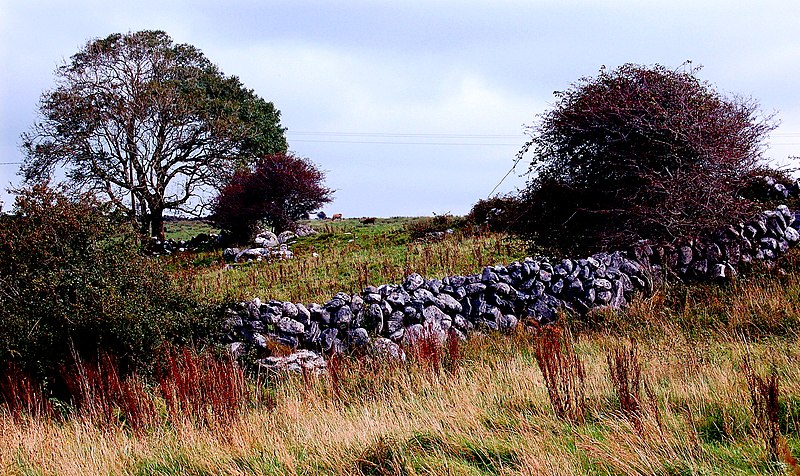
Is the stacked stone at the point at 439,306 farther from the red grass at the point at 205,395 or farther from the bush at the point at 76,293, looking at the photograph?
the red grass at the point at 205,395

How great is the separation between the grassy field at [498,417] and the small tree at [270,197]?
1852 centimetres

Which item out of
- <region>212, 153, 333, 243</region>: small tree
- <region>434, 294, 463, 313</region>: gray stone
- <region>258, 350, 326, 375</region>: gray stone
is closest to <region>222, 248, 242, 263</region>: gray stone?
<region>212, 153, 333, 243</region>: small tree

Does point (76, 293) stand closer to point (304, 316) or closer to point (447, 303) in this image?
point (304, 316)

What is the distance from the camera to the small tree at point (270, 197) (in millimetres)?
26172

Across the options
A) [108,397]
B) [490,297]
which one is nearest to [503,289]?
[490,297]

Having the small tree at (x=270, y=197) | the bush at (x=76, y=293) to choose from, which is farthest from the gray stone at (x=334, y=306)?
the small tree at (x=270, y=197)

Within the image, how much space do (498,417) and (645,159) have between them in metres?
6.54

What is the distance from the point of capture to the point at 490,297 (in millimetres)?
9781

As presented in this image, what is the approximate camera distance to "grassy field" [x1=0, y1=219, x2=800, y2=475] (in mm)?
4426

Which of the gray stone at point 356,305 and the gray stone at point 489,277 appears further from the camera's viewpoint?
the gray stone at point 489,277

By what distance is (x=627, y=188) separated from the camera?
10.6 metres

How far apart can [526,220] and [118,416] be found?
24.4 ft

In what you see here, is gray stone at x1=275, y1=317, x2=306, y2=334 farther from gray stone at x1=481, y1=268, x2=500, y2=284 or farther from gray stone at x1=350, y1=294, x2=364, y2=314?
gray stone at x1=481, y1=268, x2=500, y2=284

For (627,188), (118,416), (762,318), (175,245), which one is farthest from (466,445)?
(175,245)
